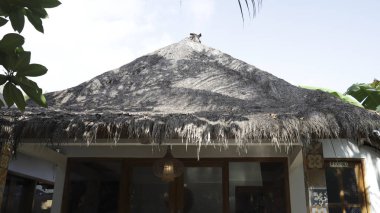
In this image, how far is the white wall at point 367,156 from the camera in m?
5.52

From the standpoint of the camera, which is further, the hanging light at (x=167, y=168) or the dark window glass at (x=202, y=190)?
the dark window glass at (x=202, y=190)

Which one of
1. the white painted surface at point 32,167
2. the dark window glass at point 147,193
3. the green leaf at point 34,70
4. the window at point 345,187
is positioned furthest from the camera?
the white painted surface at point 32,167

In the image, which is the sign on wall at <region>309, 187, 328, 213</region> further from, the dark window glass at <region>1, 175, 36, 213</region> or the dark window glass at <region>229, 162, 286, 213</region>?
the dark window glass at <region>1, 175, 36, 213</region>

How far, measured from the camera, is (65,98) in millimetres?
4883

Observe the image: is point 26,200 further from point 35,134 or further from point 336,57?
point 336,57

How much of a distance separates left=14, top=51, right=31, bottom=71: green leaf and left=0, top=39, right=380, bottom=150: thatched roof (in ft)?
5.15

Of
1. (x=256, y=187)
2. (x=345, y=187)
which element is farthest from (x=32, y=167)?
(x=345, y=187)

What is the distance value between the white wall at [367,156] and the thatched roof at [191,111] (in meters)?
1.43

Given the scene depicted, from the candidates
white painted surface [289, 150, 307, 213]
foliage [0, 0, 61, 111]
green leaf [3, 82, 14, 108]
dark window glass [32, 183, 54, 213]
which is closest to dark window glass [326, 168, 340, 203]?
white painted surface [289, 150, 307, 213]

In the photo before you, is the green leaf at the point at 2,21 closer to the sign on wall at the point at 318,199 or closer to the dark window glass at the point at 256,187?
the sign on wall at the point at 318,199

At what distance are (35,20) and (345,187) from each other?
16.1ft

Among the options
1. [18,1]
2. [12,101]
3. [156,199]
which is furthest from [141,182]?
[18,1]

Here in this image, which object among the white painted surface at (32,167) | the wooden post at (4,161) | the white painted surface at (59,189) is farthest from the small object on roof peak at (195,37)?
the wooden post at (4,161)

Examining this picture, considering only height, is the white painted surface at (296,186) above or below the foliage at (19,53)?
below
